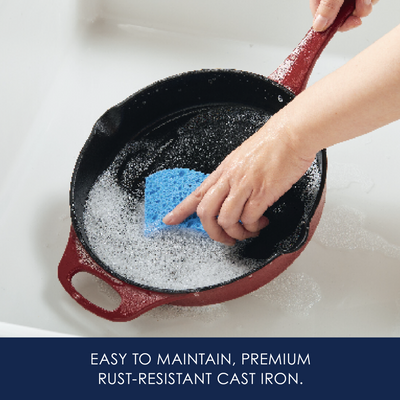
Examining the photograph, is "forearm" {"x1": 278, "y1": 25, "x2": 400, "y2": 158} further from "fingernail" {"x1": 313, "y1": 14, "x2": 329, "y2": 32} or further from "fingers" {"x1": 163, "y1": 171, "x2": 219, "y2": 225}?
"fingernail" {"x1": 313, "y1": 14, "x2": 329, "y2": 32}

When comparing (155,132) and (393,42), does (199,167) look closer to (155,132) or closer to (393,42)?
(155,132)

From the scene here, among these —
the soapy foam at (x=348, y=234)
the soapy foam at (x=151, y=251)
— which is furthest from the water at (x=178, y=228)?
the soapy foam at (x=348, y=234)

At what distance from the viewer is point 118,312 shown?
654 mm

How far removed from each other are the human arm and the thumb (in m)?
0.26

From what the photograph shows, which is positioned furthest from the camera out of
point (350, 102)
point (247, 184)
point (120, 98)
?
point (120, 98)

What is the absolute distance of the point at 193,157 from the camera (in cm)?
82

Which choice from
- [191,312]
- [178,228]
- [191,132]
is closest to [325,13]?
[191,132]

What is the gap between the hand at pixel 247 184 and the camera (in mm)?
574

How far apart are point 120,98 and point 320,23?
476 mm

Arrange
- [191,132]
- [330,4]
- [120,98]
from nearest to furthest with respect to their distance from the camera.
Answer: [330,4] → [191,132] → [120,98]

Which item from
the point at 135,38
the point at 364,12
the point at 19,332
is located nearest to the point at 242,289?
the point at 19,332

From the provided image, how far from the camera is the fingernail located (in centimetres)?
74

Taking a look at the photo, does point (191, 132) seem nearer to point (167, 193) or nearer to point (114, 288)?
point (167, 193)

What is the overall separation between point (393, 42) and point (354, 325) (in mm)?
468
